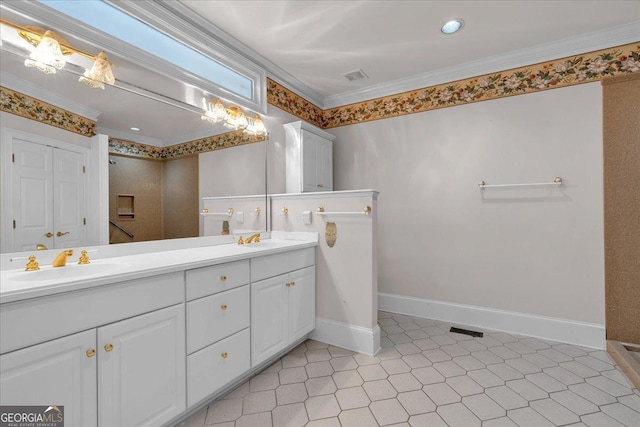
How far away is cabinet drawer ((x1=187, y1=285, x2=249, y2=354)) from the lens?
137 centimetres

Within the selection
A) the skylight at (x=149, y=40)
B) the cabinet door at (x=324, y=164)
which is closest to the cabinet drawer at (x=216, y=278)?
the skylight at (x=149, y=40)

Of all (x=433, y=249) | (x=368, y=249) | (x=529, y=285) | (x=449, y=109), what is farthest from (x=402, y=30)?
(x=529, y=285)

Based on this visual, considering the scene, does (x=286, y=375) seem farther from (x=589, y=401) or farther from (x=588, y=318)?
(x=588, y=318)

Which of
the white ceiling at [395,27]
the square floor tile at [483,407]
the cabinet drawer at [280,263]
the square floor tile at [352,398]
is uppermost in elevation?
the white ceiling at [395,27]

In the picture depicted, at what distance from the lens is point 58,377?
0.95 m

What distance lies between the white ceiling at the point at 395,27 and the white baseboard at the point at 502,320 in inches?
91.7

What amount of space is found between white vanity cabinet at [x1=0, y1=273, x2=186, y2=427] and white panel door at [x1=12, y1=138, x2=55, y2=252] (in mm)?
558

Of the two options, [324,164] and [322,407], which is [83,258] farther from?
[324,164]

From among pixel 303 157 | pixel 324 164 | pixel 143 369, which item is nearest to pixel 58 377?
pixel 143 369

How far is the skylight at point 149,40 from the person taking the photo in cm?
147

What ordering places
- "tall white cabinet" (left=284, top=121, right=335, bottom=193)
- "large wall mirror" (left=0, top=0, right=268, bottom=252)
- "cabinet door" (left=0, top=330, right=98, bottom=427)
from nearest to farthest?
"cabinet door" (left=0, top=330, right=98, bottom=427)
"large wall mirror" (left=0, top=0, right=268, bottom=252)
"tall white cabinet" (left=284, top=121, right=335, bottom=193)

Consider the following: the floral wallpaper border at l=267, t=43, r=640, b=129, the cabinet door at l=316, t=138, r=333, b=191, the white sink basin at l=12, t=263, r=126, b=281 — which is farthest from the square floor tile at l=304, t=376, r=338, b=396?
the floral wallpaper border at l=267, t=43, r=640, b=129

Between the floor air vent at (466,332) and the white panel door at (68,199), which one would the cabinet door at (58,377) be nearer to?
the white panel door at (68,199)

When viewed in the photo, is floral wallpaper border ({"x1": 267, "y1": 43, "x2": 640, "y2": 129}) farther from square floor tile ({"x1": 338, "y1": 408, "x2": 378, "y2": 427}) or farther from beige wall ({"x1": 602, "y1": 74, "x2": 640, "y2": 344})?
square floor tile ({"x1": 338, "y1": 408, "x2": 378, "y2": 427})
